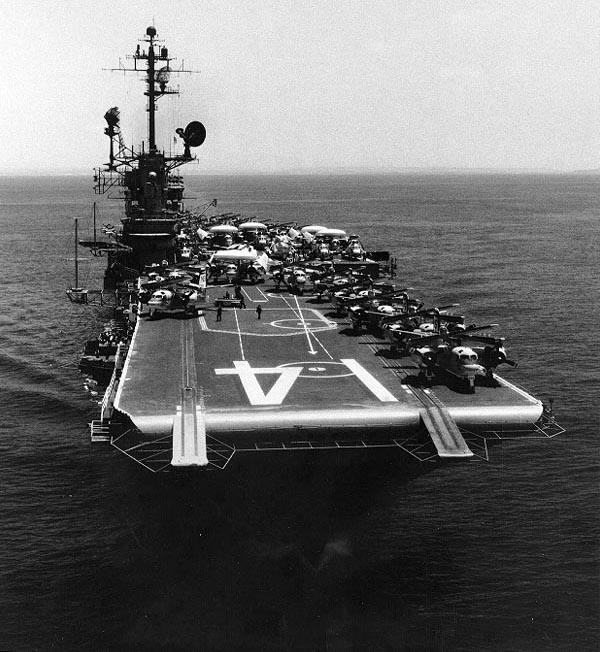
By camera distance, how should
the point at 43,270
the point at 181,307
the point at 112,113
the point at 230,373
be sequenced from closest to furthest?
the point at 230,373
the point at 181,307
the point at 112,113
the point at 43,270

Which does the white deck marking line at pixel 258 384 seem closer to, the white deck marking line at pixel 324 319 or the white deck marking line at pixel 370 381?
the white deck marking line at pixel 370 381

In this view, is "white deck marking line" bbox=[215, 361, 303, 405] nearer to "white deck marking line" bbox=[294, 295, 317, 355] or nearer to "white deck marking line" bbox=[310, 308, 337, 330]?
"white deck marking line" bbox=[294, 295, 317, 355]

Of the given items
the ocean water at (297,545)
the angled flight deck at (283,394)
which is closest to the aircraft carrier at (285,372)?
the angled flight deck at (283,394)

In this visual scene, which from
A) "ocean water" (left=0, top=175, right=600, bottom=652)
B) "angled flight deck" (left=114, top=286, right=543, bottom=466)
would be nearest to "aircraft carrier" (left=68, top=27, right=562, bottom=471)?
"angled flight deck" (left=114, top=286, right=543, bottom=466)

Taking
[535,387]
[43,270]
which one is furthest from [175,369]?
[43,270]

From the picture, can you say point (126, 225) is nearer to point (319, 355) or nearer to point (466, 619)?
point (319, 355)

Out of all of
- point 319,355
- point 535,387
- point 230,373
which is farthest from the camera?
point 535,387
